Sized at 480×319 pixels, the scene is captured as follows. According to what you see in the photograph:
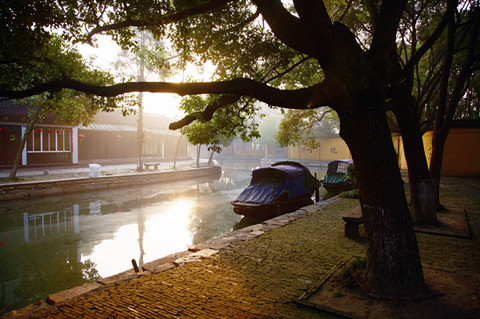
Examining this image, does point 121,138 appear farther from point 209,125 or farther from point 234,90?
point 234,90

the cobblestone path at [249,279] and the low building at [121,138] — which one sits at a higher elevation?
the low building at [121,138]

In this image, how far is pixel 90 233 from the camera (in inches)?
408

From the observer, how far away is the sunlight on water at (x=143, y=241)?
8016 millimetres

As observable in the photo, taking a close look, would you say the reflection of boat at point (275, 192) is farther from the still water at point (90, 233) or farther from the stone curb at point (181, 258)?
the stone curb at point (181, 258)

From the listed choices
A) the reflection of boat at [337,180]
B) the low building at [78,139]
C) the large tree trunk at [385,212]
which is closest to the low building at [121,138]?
the low building at [78,139]

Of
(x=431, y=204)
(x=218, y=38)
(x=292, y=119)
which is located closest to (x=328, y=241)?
(x=431, y=204)

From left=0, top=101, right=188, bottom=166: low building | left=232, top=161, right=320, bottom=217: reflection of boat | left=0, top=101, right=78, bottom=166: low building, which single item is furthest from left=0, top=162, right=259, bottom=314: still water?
left=0, top=101, right=78, bottom=166: low building

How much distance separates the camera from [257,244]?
6.36 m

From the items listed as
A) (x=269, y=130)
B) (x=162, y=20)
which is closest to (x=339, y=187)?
(x=162, y=20)

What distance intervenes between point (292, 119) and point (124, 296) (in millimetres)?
13219

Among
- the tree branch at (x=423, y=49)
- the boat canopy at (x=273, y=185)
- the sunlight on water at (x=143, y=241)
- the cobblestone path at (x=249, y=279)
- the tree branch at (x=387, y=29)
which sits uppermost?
the tree branch at (x=423, y=49)

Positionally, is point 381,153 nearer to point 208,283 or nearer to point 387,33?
point 387,33

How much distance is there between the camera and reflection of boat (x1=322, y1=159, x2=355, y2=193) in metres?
17.1

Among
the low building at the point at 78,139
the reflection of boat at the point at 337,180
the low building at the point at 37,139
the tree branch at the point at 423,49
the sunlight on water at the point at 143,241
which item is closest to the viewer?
the tree branch at the point at 423,49
